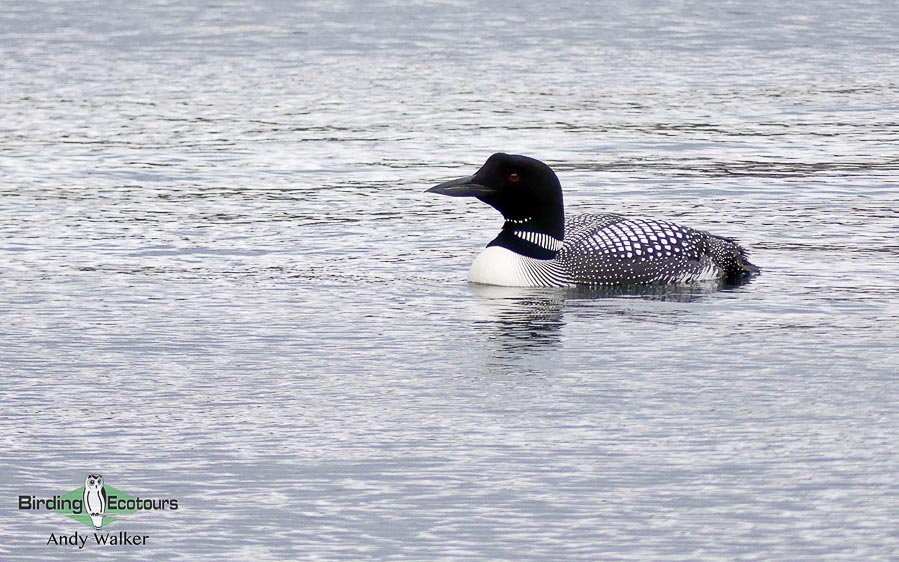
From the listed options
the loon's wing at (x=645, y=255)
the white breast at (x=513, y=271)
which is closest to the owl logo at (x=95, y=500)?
the white breast at (x=513, y=271)

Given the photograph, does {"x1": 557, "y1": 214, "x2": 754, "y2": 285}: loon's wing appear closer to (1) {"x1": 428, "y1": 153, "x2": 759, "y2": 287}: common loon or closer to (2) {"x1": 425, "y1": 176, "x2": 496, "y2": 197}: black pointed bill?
(1) {"x1": 428, "y1": 153, "x2": 759, "y2": 287}: common loon

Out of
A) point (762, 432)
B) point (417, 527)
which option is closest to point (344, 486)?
point (417, 527)

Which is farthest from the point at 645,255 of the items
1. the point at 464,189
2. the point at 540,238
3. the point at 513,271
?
the point at 464,189

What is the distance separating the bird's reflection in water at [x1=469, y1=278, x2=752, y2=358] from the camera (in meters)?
8.58

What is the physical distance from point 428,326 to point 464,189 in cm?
154

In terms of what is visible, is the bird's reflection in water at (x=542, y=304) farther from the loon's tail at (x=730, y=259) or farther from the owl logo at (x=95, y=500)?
the owl logo at (x=95, y=500)

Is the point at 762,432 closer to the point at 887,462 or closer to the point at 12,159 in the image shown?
the point at 887,462

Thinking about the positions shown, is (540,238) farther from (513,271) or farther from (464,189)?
(464,189)

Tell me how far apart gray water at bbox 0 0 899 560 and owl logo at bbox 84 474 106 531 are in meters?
0.08

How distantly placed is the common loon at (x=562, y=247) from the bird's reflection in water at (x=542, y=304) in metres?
0.06

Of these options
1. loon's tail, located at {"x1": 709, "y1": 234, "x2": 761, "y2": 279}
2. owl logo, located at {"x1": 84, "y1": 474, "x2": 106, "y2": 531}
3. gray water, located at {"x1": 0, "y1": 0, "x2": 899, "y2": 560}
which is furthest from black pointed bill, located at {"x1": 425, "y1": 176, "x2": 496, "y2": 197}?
owl logo, located at {"x1": 84, "y1": 474, "x2": 106, "y2": 531}

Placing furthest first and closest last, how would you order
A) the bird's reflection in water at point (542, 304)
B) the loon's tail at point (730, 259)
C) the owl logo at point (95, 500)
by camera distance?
the loon's tail at point (730, 259)
the bird's reflection in water at point (542, 304)
the owl logo at point (95, 500)

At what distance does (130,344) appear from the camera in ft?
27.5

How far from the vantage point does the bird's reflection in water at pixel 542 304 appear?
858cm
